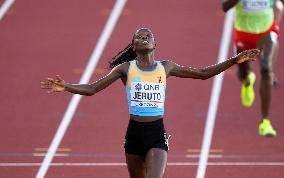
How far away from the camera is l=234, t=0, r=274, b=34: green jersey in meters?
12.4

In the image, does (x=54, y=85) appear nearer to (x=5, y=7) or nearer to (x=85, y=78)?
(x=85, y=78)

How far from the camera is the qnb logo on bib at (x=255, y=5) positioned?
12.3 metres

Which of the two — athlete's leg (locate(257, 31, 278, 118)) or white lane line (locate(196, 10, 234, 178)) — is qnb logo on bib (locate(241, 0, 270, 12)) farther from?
white lane line (locate(196, 10, 234, 178))

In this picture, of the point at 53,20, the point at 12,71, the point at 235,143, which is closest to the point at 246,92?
the point at 235,143

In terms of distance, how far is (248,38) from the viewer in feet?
41.1

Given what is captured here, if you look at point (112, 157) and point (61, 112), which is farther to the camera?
point (61, 112)

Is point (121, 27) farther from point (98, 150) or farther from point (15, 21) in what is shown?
point (98, 150)

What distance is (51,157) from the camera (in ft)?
38.2

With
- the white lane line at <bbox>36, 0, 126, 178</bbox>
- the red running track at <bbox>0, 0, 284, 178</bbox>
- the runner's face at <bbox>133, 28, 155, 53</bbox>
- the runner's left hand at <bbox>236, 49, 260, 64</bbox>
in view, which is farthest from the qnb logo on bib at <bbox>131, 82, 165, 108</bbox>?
the white lane line at <bbox>36, 0, 126, 178</bbox>

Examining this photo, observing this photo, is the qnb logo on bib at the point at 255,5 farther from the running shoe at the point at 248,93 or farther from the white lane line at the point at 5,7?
the white lane line at the point at 5,7

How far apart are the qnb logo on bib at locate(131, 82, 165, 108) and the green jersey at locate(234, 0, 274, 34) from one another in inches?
140

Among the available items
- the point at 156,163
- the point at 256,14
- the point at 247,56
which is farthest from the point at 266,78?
the point at 156,163

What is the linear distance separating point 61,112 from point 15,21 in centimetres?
379

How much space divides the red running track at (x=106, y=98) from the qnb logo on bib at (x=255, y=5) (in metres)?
→ 1.27
